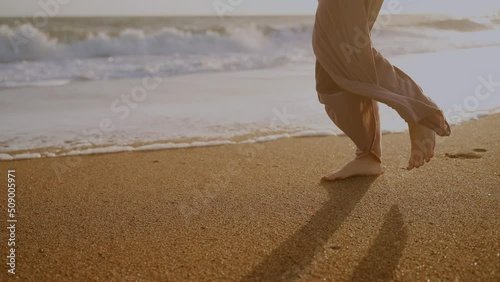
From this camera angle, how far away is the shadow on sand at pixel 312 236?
1948mm

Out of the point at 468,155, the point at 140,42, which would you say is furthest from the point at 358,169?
the point at 140,42

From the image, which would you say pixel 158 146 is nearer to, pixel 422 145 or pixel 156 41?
pixel 422 145

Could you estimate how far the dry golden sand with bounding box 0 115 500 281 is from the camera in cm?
199

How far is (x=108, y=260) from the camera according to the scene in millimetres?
2074

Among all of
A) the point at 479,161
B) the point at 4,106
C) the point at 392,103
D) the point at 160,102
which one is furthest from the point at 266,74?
the point at 392,103

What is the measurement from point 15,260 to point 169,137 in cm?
230

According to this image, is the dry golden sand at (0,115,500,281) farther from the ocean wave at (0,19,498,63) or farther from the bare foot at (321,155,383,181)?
the ocean wave at (0,19,498,63)

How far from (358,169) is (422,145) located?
0.47 m

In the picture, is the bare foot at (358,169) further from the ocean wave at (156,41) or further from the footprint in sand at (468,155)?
the ocean wave at (156,41)

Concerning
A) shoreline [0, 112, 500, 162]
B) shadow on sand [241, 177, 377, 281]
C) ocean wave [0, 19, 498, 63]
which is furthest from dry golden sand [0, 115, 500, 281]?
ocean wave [0, 19, 498, 63]

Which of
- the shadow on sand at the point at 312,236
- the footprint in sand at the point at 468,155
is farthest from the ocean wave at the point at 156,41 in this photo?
the shadow on sand at the point at 312,236

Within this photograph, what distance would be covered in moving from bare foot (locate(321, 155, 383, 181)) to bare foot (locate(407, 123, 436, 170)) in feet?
1.27

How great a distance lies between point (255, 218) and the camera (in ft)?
8.23

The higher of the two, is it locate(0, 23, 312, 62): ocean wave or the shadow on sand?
locate(0, 23, 312, 62): ocean wave
